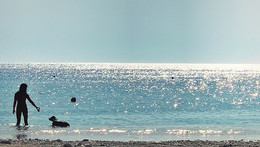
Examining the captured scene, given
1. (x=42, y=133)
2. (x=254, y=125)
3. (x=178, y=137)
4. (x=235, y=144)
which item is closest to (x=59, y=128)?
(x=42, y=133)

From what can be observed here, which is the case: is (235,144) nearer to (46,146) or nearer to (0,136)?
(46,146)

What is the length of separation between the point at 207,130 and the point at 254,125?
5.34 meters

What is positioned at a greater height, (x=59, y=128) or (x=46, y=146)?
(x=59, y=128)

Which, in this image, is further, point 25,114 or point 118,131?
point 118,131

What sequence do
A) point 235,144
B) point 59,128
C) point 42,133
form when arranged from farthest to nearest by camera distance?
point 59,128 < point 42,133 < point 235,144

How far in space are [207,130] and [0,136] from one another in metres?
12.2

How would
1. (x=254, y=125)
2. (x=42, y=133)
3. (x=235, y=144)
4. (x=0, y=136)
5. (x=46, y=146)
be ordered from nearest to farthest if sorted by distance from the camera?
(x=46, y=146), (x=235, y=144), (x=0, y=136), (x=42, y=133), (x=254, y=125)

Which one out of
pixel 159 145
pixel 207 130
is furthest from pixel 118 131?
pixel 159 145

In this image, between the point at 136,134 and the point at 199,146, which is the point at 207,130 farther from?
the point at 199,146

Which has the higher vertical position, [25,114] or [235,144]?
[25,114]

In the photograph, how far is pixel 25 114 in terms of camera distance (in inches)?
966

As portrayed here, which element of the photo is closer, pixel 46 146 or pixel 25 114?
pixel 46 146

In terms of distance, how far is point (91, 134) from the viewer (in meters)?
25.0

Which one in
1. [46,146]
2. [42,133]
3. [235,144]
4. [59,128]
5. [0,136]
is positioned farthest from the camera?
[59,128]
